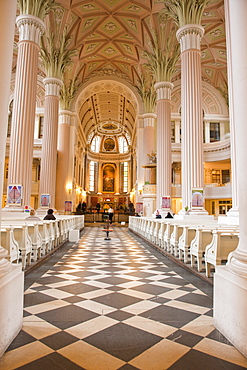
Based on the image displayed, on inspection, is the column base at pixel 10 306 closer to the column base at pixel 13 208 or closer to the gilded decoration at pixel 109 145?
the column base at pixel 13 208

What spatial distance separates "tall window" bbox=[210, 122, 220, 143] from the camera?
2681 cm

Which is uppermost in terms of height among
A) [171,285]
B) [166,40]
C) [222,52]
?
[222,52]

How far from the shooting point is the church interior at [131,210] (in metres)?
2.35

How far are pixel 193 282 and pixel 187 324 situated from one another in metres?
1.83

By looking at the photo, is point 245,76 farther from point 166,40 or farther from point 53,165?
point 166,40

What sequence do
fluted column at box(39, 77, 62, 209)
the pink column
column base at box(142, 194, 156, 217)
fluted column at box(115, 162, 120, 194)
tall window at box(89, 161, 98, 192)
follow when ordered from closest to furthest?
1. fluted column at box(39, 77, 62, 209)
2. column base at box(142, 194, 156, 217)
3. the pink column
4. tall window at box(89, 161, 98, 192)
5. fluted column at box(115, 162, 120, 194)

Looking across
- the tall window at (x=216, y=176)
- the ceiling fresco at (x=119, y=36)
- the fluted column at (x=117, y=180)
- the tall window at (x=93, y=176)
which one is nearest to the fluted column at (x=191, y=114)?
the ceiling fresco at (x=119, y=36)

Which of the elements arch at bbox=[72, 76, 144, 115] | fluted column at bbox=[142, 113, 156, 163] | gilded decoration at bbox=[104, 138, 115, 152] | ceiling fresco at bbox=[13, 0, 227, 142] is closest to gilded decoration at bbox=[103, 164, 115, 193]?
gilded decoration at bbox=[104, 138, 115, 152]

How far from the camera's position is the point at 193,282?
4.53 meters

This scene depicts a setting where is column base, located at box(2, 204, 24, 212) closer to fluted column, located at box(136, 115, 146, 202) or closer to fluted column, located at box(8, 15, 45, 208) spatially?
fluted column, located at box(8, 15, 45, 208)

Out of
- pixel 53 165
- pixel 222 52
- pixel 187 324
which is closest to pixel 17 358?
pixel 187 324

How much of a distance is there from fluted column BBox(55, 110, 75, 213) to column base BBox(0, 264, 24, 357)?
19.5 meters

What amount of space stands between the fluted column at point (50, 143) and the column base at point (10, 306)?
13.6 metres

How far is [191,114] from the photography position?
1130 cm
